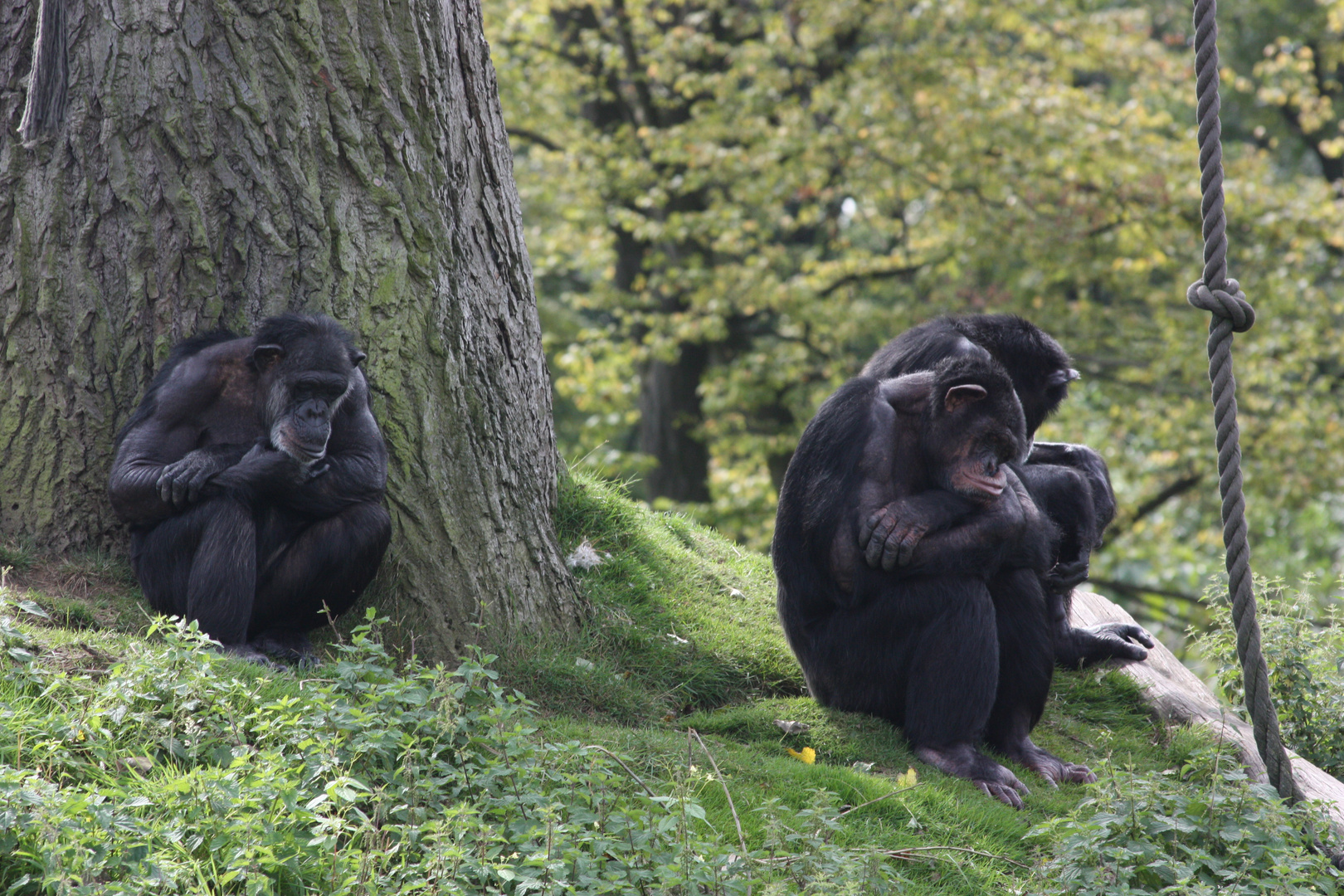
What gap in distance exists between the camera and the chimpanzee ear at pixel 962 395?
210 inches

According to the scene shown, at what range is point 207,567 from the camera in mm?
4809

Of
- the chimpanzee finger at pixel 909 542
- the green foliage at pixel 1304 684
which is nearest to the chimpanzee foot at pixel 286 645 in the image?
the chimpanzee finger at pixel 909 542

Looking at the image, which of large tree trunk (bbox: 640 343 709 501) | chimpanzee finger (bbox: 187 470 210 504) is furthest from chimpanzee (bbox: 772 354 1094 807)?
large tree trunk (bbox: 640 343 709 501)

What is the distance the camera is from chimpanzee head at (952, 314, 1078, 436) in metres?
6.09

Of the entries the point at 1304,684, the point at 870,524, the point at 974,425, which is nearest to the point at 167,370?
the point at 870,524

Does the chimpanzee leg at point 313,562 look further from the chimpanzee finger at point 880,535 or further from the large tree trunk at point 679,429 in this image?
the large tree trunk at point 679,429

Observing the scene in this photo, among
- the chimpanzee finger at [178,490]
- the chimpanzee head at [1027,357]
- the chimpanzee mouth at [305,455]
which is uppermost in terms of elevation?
the chimpanzee head at [1027,357]

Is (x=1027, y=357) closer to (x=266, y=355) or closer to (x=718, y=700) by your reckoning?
(x=718, y=700)

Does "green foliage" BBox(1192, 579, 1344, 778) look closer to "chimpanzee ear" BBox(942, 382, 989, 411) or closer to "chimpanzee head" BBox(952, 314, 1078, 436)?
"chimpanzee head" BBox(952, 314, 1078, 436)

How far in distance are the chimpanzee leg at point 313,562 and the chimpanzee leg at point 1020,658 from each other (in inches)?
112

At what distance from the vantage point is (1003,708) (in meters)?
5.61

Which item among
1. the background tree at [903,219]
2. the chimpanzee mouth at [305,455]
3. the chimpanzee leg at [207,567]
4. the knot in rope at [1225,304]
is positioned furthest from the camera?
the background tree at [903,219]

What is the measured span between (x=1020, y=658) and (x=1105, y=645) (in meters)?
1.55

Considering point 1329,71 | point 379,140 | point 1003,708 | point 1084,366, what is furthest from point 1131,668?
point 1329,71
